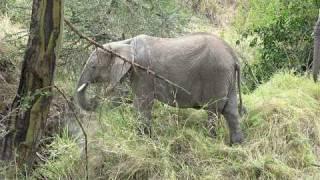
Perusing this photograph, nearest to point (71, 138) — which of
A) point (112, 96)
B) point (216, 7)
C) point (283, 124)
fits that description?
point (112, 96)

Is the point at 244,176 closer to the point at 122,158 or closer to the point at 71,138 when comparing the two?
the point at 122,158

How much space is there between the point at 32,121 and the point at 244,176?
5.34ft

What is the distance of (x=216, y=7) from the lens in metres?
13.8

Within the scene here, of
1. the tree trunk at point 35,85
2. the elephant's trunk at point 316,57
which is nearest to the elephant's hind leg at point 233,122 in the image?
the elephant's trunk at point 316,57

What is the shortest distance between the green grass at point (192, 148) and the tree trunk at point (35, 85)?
303mm

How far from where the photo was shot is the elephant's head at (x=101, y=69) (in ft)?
17.1

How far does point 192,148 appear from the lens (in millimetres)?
5078

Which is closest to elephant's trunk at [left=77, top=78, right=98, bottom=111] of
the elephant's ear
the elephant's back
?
the elephant's ear

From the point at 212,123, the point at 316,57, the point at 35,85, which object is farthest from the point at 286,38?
the point at 35,85

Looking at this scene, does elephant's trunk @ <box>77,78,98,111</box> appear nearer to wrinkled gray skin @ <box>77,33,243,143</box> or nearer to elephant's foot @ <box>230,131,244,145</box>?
wrinkled gray skin @ <box>77,33,243,143</box>

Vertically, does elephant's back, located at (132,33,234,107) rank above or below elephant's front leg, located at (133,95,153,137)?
above

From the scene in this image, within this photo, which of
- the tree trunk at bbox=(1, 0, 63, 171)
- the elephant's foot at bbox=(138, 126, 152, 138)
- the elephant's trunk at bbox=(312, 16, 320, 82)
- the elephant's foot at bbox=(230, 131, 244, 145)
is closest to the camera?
the tree trunk at bbox=(1, 0, 63, 171)

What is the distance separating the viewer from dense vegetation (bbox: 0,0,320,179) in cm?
489

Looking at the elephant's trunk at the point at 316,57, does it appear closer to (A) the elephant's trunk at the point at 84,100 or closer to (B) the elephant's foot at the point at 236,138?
(B) the elephant's foot at the point at 236,138
